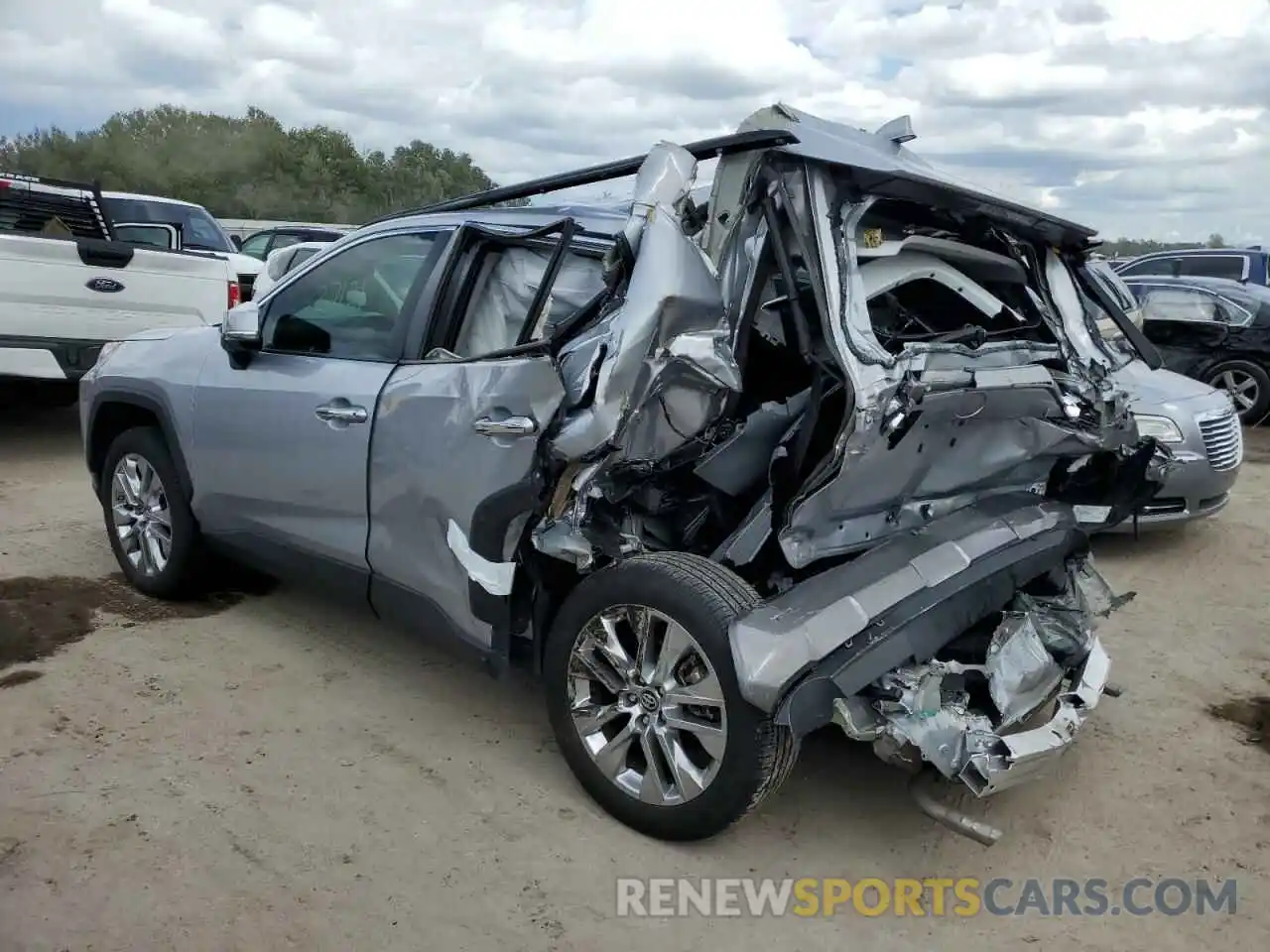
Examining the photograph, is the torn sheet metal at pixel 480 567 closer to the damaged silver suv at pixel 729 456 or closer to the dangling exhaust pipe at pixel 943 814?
the damaged silver suv at pixel 729 456

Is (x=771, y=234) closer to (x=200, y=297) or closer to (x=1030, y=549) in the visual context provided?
(x=1030, y=549)

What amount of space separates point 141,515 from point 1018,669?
3951 millimetres

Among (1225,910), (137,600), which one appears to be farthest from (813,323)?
(137,600)

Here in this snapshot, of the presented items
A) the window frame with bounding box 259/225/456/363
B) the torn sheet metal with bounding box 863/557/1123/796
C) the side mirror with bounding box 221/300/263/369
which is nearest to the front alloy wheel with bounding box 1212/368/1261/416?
the torn sheet metal with bounding box 863/557/1123/796

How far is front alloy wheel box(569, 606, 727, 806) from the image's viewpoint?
9.68ft

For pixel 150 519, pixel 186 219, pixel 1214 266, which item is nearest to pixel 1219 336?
pixel 1214 266

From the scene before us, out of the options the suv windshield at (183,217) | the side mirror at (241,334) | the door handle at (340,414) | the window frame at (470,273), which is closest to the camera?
the window frame at (470,273)

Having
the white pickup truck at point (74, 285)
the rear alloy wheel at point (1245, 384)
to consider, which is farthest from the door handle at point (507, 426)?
the rear alloy wheel at point (1245, 384)

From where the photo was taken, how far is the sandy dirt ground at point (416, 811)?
2.74 meters

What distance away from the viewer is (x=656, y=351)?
9.41ft

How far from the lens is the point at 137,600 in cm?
489

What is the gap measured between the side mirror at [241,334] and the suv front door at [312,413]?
0.13ft

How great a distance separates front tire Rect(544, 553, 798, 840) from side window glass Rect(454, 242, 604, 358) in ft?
3.03

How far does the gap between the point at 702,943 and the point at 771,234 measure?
1.97 m
